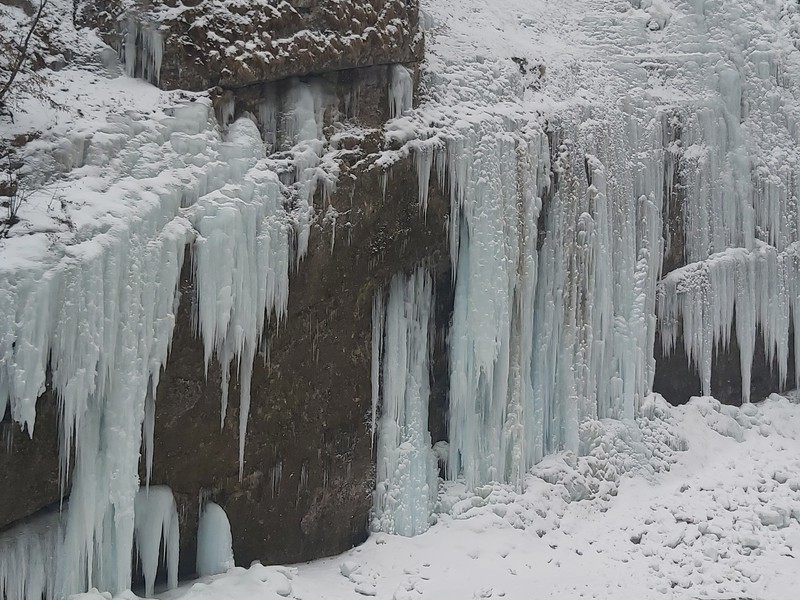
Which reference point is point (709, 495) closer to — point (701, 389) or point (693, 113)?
point (701, 389)

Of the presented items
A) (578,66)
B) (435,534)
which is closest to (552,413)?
(435,534)

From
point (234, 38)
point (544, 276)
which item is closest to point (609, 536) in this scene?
point (544, 276)

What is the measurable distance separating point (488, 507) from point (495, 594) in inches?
58.7

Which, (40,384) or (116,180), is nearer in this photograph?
(40,384)

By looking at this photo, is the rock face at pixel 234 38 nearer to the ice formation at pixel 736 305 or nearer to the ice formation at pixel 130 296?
the ice formation at pixel 130 296

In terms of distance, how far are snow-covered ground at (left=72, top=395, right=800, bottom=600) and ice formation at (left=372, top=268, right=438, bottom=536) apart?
26 centimetres

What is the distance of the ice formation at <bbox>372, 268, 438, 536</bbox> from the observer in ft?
33.6

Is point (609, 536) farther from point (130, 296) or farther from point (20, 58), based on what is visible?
point (20, 58)

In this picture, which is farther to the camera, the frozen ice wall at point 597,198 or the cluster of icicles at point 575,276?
the frozen ice wall at point 597,198

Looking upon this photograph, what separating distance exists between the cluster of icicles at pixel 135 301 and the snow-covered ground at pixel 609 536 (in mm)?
660

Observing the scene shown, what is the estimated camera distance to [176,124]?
8.05 meters

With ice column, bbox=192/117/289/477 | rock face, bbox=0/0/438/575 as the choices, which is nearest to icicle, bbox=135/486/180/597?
rock face, bbox=0/0/438/575

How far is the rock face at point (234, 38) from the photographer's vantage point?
8.22 metres

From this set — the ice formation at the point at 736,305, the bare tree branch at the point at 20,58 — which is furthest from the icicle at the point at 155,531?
the ice formation at the point at 736,305
